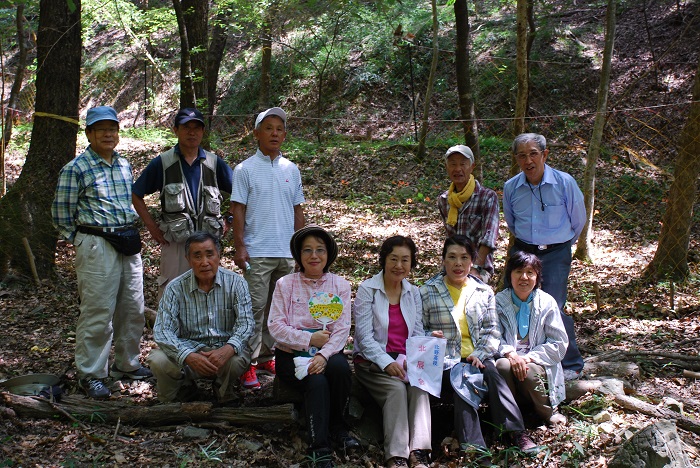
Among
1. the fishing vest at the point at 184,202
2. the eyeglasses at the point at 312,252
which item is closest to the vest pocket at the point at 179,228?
the fishing vest at the point at 184,202

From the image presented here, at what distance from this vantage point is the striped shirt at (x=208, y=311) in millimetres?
3754

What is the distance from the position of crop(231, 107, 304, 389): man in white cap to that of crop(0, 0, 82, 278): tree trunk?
316 cm

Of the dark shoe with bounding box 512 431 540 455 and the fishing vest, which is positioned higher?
the fishing vest

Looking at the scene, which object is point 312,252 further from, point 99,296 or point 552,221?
point 552,221

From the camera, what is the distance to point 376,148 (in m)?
12.4

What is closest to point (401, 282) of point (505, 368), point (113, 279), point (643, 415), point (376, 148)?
point (505, 368)

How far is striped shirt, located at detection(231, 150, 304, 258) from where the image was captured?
415 centimetres

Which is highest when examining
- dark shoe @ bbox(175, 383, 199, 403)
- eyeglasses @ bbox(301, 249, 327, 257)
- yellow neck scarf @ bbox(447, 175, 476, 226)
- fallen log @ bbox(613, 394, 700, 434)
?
yellow neck scarf @ bbox(447, 175, 476, 226)

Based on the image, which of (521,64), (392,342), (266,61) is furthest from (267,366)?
(266,61)

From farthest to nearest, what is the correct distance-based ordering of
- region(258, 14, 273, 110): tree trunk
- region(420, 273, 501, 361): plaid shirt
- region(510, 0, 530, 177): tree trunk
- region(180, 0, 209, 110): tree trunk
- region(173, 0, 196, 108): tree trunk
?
1. region(258, 14, 273, 110): tree trunk
2. region(180, 0, 209, 110): tree trunk
3. region(173, 0, 196, 108): tree trunk
4. region(510, 0, 530, 177): tree trunk
5. region(420, 273, 501, 361): plaid shirt

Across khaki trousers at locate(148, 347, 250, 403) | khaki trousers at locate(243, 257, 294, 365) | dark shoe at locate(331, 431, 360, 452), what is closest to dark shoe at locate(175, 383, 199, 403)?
khaki trousers at locate(148, 347, 250, 403)

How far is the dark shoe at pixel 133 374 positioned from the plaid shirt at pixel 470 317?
2.14 metres

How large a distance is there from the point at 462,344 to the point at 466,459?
72cm

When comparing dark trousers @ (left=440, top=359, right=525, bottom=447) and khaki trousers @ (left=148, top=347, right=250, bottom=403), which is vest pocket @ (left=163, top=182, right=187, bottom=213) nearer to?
khaki trousers @ (left=148, top=347, right=250, bottom=403)
